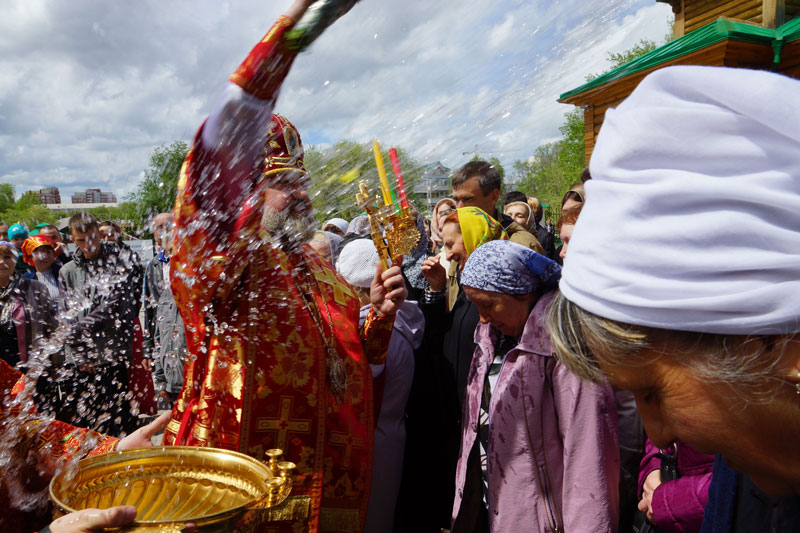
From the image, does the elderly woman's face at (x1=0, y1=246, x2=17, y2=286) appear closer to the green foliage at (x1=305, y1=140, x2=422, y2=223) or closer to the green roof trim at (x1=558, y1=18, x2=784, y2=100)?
the green foliage at (x1=305, y1=140, x2=422, y2=223)

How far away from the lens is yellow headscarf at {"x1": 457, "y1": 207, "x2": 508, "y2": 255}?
3584 millimetres

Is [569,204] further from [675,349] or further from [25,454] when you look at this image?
[25,454]

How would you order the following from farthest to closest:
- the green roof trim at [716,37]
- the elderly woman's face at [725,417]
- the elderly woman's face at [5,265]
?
1. the green roof trim at [716,37]
2. the elderly woman's face at [5,265]
3. the elderly woman's face at [725,417]

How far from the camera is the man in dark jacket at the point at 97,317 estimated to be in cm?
230

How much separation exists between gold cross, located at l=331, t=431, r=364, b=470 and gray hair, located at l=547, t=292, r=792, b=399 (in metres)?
1.44

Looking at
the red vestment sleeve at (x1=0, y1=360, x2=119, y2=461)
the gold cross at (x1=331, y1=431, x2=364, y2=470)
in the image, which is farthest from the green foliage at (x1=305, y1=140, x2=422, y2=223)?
the red vestment sleeve at (x1=0, y1=360, x2=119, y2=461)

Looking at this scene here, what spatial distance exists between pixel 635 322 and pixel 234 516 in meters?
1.10

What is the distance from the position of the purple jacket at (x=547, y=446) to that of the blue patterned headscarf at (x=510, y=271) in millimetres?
122

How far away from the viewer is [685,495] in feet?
6.19

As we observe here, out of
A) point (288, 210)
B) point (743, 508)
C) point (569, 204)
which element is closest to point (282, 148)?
point (288, 210)

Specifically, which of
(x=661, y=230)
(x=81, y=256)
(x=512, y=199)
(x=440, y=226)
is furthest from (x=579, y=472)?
(x=512, y=199)

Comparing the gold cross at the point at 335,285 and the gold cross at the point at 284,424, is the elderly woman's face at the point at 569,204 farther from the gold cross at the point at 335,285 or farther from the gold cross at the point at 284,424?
the gold cross at the point at 284,424

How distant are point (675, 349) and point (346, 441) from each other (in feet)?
5.61

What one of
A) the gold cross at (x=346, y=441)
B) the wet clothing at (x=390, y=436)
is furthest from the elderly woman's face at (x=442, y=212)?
the gold cross at (x=346, y=441)
